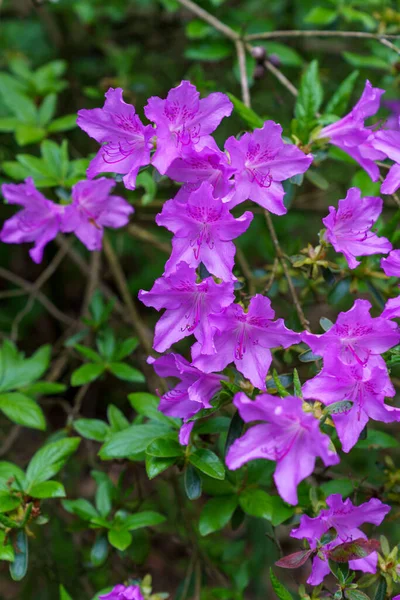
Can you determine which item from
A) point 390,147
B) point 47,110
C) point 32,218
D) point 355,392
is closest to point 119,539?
point 355,392

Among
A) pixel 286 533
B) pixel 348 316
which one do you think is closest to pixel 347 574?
pixel 348 316

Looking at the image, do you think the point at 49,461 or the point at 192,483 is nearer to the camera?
the point at 192,483

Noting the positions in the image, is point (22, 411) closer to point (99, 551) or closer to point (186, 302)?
point (99, 551)

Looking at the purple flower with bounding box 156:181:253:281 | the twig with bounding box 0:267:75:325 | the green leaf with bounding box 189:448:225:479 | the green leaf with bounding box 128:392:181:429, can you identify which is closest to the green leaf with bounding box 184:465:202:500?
the green leaf with bounding box 189:448:225:479

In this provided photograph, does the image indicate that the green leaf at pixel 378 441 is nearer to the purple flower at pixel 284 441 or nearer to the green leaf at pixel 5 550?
the purple flower at pixel 284 441

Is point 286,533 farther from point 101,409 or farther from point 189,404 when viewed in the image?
point 189,404

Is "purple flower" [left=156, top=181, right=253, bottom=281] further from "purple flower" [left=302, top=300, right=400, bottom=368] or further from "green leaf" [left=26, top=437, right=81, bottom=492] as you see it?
"green leaf" [left=26, top=437, right=81, bottom=492]
